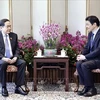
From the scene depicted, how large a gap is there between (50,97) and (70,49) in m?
1.15

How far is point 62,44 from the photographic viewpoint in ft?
14.1

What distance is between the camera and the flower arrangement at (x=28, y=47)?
165 inches

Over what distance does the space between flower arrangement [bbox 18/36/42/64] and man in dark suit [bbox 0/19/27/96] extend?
15.9 inches

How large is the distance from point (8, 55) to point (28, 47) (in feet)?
2.03

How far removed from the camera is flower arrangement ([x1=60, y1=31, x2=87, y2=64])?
418 cm

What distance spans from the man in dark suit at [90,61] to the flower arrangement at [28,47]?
104 centimetres

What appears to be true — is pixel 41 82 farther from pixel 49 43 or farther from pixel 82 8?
pixel 82 8

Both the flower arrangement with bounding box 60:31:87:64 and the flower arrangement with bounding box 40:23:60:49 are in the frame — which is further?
the flower arrangement with bounding box 60:31:87:64

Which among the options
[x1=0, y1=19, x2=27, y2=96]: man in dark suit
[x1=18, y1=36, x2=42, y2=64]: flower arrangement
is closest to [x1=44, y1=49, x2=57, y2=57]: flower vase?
[x1=18, y1=36, x2=42, y2=64]: flower arrangement

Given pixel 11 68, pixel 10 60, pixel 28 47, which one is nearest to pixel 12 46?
pixel 10 60

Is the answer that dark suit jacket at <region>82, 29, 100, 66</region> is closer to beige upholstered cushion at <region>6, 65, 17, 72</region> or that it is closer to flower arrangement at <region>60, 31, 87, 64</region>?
flower arrangement at <region>60, 31, 87, 64</region>

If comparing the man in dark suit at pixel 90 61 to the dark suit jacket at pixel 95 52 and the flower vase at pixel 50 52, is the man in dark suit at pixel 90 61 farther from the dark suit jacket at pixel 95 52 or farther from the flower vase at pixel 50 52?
the flower vase at pixel 50 52

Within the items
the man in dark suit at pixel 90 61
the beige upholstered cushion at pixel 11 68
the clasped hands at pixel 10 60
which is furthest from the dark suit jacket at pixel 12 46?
the man in dark suit at pixel 90 61

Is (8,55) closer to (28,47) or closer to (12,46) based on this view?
(12,46)
